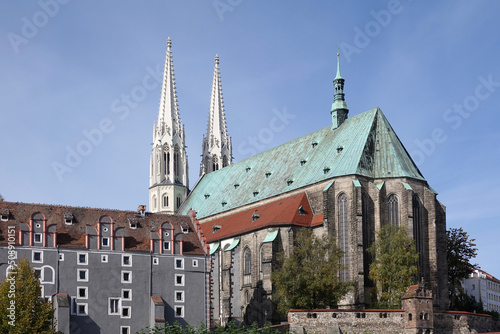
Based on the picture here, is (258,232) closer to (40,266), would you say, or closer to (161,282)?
(161,282)

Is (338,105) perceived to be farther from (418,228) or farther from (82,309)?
(82,309)

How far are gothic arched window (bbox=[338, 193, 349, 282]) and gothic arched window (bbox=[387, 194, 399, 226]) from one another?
14.3 ft

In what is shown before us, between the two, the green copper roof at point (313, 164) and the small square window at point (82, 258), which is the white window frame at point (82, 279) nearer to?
the small square window at point (82, 258)

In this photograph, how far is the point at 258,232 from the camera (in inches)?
3238

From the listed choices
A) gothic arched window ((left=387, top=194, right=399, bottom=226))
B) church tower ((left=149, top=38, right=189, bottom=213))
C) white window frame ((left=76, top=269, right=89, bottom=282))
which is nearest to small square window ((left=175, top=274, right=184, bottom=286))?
white window frame ((left=76, top=269, right=89, bottom=282))

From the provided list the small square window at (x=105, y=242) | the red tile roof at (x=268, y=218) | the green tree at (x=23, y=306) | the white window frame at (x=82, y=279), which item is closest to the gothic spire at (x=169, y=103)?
the red tile roof at (x=268, y=218)

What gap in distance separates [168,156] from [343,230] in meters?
42.5

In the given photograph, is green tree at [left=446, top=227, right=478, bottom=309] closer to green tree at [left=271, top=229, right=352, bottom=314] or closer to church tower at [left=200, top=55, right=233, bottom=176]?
green tree at [left=271, top=229, right=352, bottom=314]

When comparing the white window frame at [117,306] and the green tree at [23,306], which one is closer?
the green tree at [23,306]

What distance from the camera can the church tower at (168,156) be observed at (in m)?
112

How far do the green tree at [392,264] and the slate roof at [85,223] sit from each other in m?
→ 17.1

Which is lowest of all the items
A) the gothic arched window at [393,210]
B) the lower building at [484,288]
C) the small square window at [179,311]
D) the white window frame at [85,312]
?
the lower building at [484,288]

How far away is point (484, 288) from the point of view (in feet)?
455

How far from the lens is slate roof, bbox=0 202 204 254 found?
59.8m
